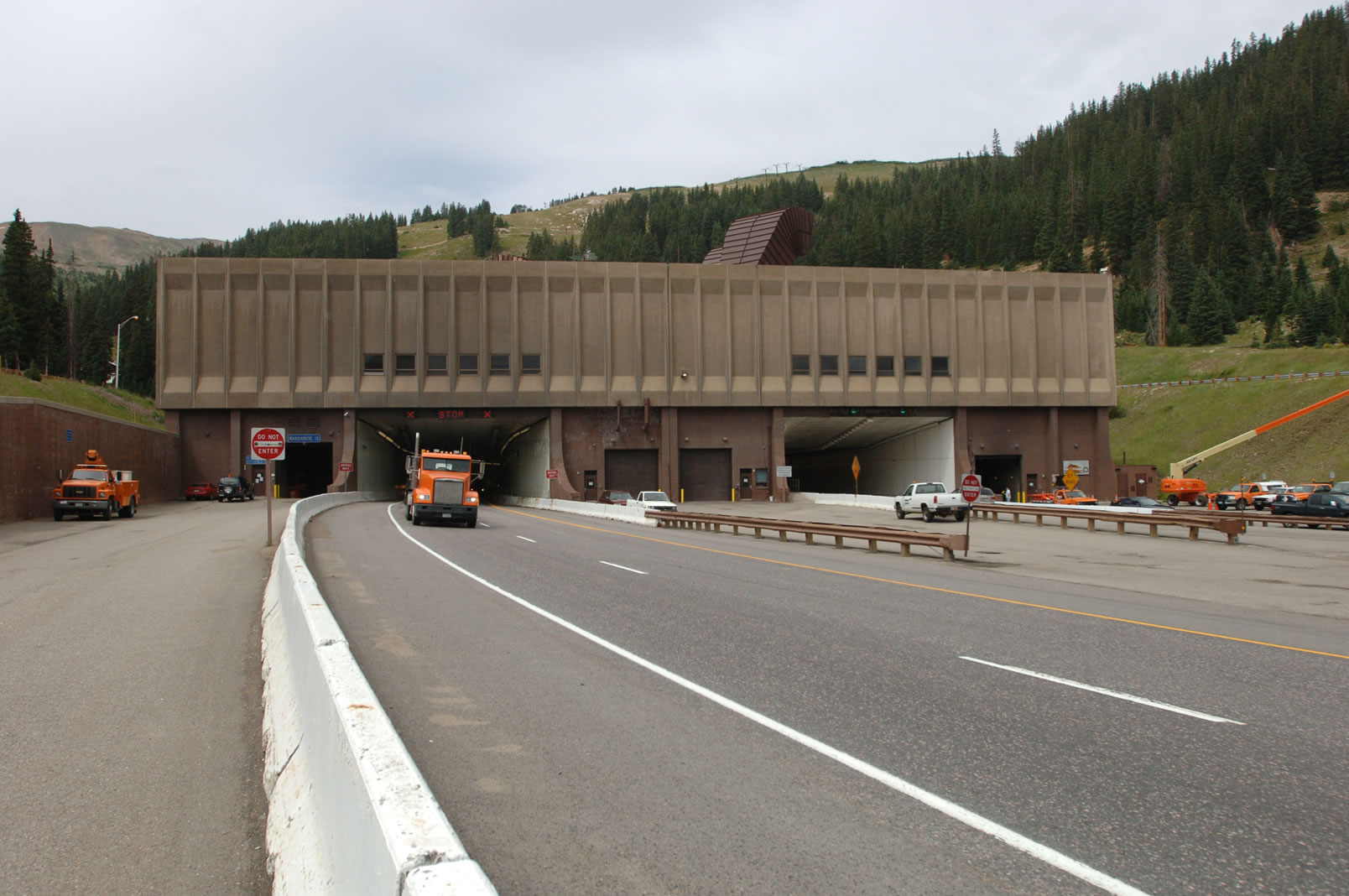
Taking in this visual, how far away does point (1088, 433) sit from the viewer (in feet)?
217

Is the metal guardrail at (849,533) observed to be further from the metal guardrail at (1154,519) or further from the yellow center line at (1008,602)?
the metal guardrail at (1154,519)

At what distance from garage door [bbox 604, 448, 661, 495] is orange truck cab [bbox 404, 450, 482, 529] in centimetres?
2792

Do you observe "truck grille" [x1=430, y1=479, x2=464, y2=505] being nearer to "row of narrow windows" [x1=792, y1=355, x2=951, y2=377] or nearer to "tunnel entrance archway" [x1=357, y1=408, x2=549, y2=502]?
"tunnel entrance archway" [x1=357, y1=408, x2=549, y2=502]

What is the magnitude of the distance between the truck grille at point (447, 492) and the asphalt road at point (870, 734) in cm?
1725

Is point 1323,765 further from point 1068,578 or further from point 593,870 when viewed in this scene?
point 1068,578

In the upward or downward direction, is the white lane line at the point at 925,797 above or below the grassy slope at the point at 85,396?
below

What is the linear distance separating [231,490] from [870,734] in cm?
5530

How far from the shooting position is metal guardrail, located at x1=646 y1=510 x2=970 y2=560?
74.0 feet

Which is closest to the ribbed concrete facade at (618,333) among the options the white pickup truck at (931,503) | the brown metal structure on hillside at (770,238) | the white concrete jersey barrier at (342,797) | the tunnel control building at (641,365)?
the tunnel control building at (641,365)

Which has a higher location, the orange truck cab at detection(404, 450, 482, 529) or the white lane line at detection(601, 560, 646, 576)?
the orange truck cab at detection(404, 450, 482, 529)

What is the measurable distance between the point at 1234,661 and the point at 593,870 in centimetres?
788

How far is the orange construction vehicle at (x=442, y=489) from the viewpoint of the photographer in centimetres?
3241

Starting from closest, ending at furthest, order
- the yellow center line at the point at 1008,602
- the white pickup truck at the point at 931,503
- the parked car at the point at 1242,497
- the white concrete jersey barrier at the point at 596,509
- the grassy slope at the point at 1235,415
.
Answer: the yellow center line at the point at 1008,602, the white pickup truck at the point at 931,503, the white concrete jersey barrier at the point at 596,509, the parked car at the point at 1242,497, the grassy slope at the point at 1235,415

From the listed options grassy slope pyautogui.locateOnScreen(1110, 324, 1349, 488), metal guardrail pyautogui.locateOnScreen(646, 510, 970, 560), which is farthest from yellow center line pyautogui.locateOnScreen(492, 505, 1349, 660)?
grassy slope pyautogui.locateOnScreen(1110, 324, 1349, 488)
